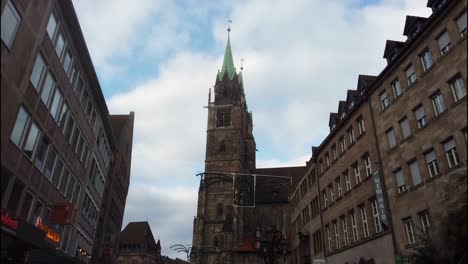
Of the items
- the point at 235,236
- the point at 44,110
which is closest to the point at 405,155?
the point at 44,110

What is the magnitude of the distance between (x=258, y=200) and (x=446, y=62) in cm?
5761

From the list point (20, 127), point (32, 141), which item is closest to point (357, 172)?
point (32, 141)

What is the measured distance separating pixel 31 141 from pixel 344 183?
20.6 metres

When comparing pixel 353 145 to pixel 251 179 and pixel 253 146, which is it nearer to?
pixel 251 179

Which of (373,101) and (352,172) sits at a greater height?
(373,101)

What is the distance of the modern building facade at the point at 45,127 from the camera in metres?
16.4

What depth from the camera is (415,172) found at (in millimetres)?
21250

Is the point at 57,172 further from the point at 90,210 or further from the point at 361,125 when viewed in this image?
the point at 361,125

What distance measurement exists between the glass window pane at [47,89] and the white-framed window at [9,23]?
4386 millimetres

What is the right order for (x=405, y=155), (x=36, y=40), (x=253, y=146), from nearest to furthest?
(x=36, y=40) → (x=405, y=155) → (x=253, y=146)

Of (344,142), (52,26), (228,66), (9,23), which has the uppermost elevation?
(228,66)

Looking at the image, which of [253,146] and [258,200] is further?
[253,146]

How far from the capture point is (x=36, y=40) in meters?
18.3

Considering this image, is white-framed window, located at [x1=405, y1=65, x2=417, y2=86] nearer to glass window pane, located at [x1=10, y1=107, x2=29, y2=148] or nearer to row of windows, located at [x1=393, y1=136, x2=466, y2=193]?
row of windows, located at [x1=393, y1=136, x2=466, y2=193]
